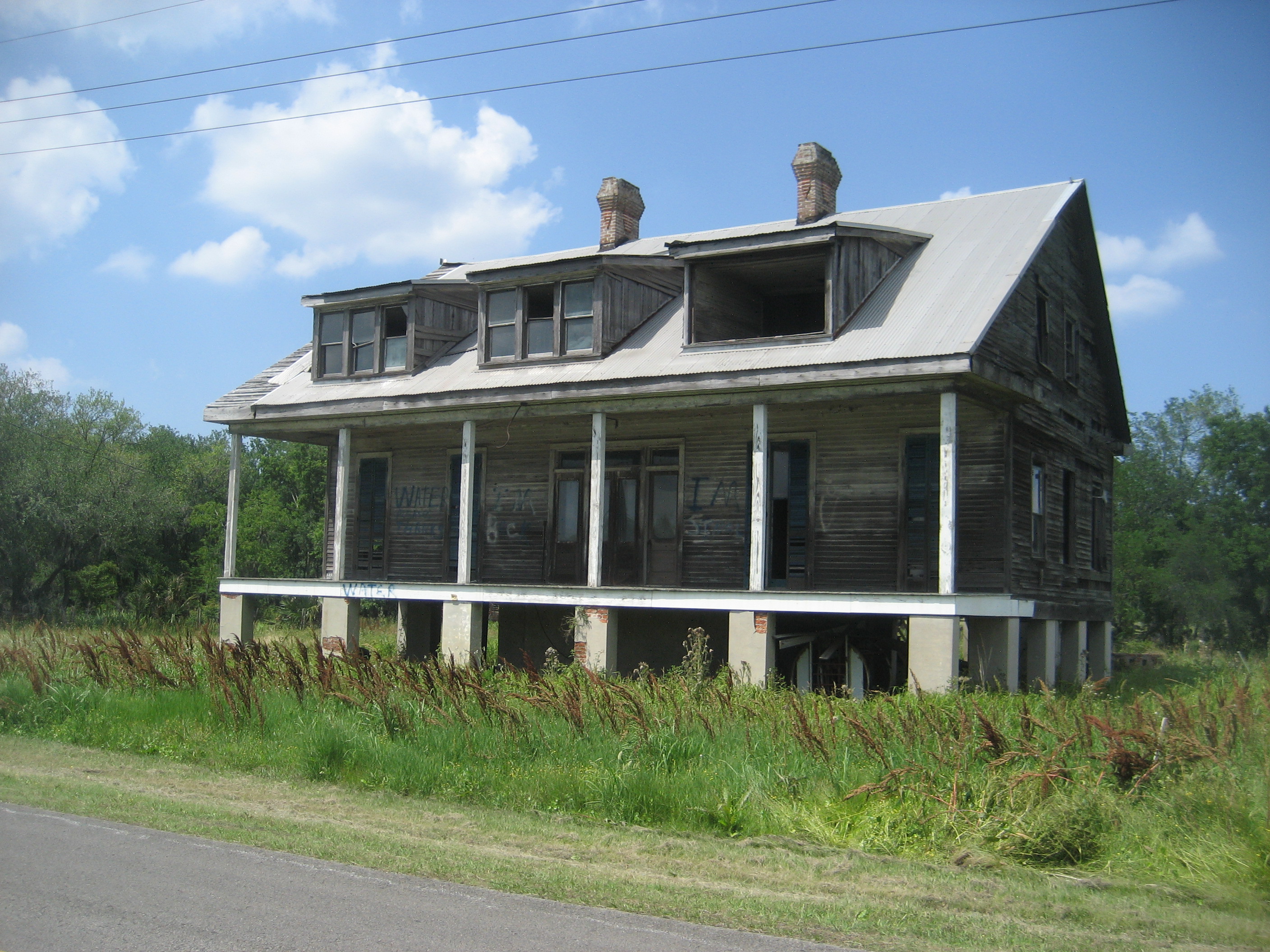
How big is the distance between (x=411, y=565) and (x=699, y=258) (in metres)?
8.72

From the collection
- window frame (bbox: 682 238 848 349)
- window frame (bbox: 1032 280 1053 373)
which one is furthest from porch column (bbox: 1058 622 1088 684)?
window frame (bbox: 682 238 848 349)

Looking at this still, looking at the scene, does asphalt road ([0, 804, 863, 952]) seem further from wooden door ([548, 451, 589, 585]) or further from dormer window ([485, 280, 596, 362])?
wooden door ([548, 451, 589, 585])

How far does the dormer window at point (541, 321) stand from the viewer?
64.3 ft

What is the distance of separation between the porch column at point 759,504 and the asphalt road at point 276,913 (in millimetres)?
9278

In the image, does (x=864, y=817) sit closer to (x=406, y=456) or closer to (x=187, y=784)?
(x=187, y=784)

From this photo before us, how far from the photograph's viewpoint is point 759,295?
64.8 feet

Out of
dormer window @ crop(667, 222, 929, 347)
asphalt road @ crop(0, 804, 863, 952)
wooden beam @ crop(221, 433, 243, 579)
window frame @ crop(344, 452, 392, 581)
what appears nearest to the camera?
asphalt road @ crop(0, 804, 863, 952)

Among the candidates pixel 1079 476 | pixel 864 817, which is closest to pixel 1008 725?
pixel 864 817

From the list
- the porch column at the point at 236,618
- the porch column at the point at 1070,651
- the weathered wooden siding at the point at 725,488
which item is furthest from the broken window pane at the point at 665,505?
the porch column at the point at 236,618

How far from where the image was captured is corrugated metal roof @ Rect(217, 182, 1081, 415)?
15.9 metres

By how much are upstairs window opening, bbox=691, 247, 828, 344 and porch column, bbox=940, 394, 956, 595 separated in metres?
3.07

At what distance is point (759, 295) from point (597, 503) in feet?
15.8

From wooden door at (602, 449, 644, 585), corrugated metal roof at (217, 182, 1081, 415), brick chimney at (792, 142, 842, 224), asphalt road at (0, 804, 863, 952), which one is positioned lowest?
asphalt road at (0, 804, 863, 952)

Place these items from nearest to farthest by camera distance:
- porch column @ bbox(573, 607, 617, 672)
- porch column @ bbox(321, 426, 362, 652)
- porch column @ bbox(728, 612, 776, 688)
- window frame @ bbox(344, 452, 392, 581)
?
porch column @ bbox(728, 612, 776, 688) < porch column @ bbox(573, 607, 617, 672) < porch column @ bbox(321, 426, 362, 652) < window frame @ bbox(344, 452, 392, 581)
